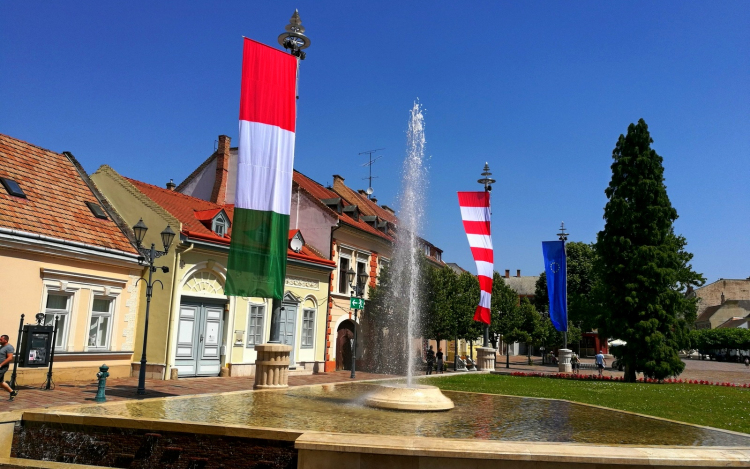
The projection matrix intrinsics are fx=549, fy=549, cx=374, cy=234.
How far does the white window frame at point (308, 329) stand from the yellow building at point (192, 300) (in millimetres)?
1324

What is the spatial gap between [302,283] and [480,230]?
9.37m

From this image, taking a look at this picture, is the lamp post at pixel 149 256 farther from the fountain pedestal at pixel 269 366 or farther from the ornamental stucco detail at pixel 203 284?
the ornamental stucco detail at pixel 203 284

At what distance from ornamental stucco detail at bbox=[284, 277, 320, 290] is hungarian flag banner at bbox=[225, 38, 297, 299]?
42.8 feet

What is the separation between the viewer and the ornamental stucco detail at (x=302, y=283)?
87.7ft

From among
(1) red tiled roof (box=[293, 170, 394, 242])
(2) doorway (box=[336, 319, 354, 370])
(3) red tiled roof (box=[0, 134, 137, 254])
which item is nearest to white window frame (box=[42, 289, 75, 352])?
(3) red tiled roof (box=[0, 134, 137, 254])

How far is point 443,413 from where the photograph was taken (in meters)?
11.4

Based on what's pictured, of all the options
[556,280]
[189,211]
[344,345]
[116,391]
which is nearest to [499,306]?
[556,280]

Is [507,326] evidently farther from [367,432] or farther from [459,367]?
[367,432]

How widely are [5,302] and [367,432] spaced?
13.3 meters

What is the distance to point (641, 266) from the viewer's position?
87.2 ft

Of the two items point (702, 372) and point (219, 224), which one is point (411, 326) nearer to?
point (219, 224)

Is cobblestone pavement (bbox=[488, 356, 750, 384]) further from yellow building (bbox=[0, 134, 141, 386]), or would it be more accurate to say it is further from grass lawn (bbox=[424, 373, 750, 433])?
yellow building (bbox=[0, 134, 141, 386])

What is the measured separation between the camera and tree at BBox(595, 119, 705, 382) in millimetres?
26344

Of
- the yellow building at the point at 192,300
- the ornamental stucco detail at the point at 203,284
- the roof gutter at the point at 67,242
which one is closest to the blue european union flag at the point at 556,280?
the yellow building at the point at 192,300
